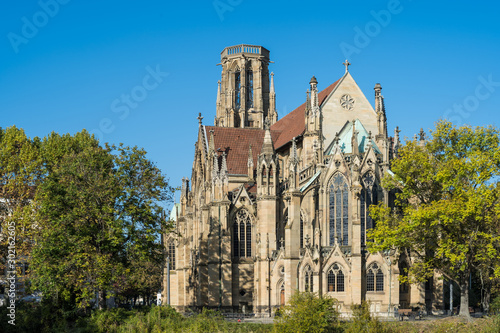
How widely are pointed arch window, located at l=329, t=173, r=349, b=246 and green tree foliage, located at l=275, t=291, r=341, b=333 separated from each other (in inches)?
854

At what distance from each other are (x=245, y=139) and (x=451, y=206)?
121 feet

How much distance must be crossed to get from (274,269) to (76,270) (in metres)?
21.7

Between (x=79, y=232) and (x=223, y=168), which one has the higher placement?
(x=223, y=168)

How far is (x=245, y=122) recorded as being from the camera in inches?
3686

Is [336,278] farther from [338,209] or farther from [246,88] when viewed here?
[246,88]

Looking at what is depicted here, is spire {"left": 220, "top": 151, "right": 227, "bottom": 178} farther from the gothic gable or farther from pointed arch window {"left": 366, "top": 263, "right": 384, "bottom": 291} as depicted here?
pointed arch window {"left": 366, "top": 263, "right": 384, "bottom": 291}

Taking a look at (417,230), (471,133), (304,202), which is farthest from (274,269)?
(471,133)

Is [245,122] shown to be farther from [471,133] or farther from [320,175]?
[471,133]

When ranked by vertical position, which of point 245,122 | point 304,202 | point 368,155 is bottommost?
point 304,202

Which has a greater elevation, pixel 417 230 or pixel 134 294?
pixel 417 230

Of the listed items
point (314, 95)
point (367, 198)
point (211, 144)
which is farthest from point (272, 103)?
point (367, 198)

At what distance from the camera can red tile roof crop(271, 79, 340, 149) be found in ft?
239

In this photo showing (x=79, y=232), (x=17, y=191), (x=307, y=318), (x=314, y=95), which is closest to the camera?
(x=307, y=318)

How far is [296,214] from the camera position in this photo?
6228 cm
